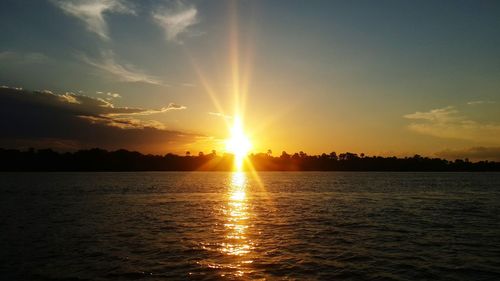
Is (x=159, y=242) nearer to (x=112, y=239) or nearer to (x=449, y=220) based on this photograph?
(x=112, y=239)

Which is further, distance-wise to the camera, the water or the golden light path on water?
the golden light path on water

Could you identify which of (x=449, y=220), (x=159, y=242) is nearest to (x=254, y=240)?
(x=159, y=242)

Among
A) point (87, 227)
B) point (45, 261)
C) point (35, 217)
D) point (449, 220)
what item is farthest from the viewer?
point (35, 217)

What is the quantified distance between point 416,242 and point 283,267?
14.9 meters

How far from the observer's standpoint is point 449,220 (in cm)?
4803

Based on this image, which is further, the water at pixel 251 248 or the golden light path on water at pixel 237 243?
the golden light path on water at pixel 237 243

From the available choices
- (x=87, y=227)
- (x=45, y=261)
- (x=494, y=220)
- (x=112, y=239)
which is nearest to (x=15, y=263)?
(x=45, y=261)

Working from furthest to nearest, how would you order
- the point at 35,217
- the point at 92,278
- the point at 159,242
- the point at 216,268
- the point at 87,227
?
the point at 35,217
the point at 87,227
the point at 159,242
the point at 216,268
the point at 92,278

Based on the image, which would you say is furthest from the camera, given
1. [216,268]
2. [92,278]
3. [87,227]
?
[87,227]

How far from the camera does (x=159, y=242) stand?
33344mm

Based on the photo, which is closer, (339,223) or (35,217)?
(339,223)

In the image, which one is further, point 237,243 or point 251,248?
point 237,243

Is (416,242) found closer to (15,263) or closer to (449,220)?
(449,220)

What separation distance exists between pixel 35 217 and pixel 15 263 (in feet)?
96.7
